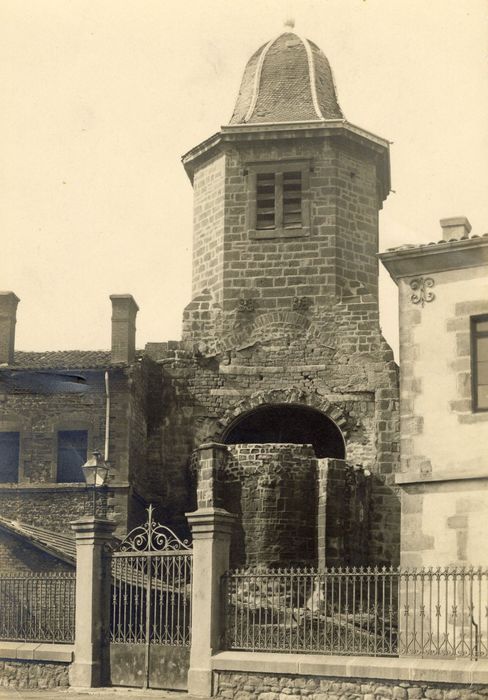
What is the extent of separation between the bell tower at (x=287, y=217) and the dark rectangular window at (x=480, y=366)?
1014 cm

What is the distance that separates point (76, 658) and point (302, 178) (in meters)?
14.7

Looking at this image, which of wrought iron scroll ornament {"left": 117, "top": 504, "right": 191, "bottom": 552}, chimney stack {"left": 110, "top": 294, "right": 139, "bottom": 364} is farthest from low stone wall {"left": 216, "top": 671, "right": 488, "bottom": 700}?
chimney stack {"left": 110, "top": 294, "right": 139, "bottom": 364}

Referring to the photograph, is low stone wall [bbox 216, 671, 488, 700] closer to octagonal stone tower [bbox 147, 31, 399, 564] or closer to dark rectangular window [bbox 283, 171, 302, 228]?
octagonal stone tower [bbox 147, 31, 399, 564]

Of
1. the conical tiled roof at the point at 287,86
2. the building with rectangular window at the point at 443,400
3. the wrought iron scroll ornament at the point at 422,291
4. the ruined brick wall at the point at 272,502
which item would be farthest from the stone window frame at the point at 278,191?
the wrought iron scroll ornament at the point at 422,291

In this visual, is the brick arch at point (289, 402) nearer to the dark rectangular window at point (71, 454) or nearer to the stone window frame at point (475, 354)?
the dark rectangular window at point (71, 454)

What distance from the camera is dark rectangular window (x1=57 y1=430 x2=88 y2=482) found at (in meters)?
30.7

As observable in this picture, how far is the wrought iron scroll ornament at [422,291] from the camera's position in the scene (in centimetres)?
2205

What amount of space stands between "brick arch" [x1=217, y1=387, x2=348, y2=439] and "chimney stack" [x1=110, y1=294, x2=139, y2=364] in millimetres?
2623

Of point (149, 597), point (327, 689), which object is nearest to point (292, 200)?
point (149, 597)

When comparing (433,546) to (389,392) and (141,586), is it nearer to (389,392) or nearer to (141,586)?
(141,586)

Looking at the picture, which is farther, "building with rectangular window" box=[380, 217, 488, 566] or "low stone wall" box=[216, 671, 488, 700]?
"building with rectangular window" box=[380, 217, 488, 566]

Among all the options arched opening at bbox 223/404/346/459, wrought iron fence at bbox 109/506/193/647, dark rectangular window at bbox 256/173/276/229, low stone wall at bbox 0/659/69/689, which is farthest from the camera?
dark rectangular window at bbox 256/173/276/229

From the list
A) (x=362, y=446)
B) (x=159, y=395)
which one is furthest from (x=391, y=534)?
(x=159, y=395)

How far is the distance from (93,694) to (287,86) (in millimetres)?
18296
